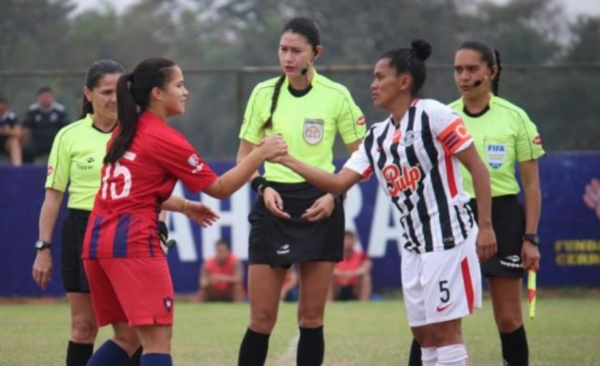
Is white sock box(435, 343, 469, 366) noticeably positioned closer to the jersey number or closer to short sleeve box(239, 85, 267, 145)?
the jersey number

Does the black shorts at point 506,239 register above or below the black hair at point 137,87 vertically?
below

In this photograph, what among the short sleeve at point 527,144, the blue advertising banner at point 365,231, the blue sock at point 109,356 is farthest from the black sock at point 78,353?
the blue advertising banner at point 365,231

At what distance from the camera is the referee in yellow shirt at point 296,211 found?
26.6 ft

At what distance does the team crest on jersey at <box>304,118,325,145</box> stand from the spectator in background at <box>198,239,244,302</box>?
7.93 metres

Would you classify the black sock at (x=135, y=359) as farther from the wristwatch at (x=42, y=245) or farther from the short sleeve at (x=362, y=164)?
the short sleeve at (x=362, y=164)

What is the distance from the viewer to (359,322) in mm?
13414

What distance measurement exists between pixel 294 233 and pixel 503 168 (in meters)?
1.35

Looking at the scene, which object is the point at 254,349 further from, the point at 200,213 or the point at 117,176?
the point at 117,176

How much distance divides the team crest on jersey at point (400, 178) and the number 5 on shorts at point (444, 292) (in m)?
0.51

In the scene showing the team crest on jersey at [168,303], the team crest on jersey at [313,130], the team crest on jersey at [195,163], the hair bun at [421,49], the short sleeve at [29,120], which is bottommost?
the team crest on jersey at [168,303]

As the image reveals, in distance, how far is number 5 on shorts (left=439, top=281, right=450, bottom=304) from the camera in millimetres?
6805

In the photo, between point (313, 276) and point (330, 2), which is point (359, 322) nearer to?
point (313, 276)

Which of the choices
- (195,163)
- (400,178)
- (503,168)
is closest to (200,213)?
(195,163)

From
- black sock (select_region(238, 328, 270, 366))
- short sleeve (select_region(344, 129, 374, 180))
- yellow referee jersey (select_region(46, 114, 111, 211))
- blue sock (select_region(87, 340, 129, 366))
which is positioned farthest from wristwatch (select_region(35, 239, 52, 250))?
short sleeve (select_region(344, 129, 374, 180))
